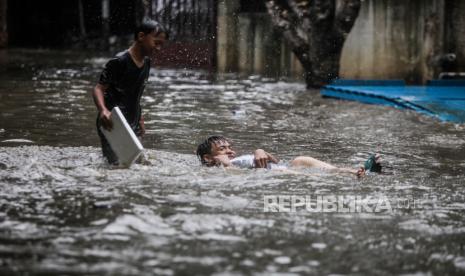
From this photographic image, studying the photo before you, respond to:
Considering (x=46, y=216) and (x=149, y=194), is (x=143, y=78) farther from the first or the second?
(x=46, y=216)

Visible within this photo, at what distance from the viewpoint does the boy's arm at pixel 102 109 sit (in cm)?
689

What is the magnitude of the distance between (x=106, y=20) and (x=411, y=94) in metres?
16.7

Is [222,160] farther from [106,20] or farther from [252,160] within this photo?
[106,20]

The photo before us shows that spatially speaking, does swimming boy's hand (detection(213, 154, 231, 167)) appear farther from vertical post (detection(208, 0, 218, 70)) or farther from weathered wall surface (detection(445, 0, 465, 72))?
vertical post (detection(208, 0, 218, 70))

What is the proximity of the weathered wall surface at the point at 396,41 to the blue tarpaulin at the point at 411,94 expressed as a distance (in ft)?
3.93

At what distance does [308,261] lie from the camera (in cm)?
449

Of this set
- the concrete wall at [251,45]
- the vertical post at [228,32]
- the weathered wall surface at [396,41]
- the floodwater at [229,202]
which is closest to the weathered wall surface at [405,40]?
the weathered wall surface at [396,41]

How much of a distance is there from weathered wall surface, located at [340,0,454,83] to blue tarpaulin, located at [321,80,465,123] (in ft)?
3.93

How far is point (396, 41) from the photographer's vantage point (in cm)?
1683

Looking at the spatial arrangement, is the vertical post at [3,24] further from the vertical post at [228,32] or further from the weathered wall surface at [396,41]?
the weathered wall surface at [396,41]

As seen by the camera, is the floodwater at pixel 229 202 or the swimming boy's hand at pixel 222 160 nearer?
the floodwater at pixel 229 202

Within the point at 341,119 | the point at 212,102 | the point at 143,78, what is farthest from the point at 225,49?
the point at 143,78

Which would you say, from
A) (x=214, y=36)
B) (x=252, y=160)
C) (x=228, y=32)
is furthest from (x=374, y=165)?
(x=214, y=36)

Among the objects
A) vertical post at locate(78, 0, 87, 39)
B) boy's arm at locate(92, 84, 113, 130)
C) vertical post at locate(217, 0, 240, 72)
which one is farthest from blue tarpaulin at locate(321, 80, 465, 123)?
vertical post at locate(78, 0, 87, 39)
